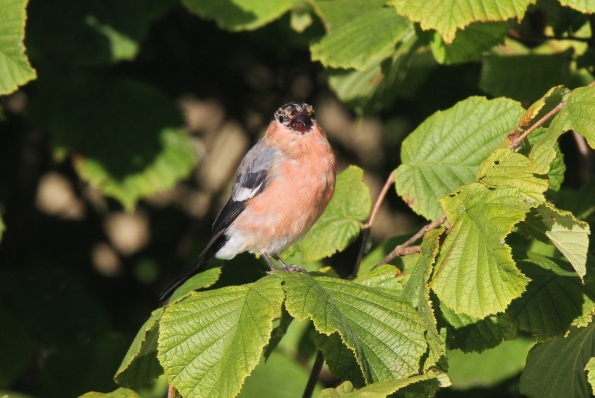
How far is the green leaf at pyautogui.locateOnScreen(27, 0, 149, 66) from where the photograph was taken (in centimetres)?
494

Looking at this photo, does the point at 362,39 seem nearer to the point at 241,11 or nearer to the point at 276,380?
the point at 241,11

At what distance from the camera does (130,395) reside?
2541 mm

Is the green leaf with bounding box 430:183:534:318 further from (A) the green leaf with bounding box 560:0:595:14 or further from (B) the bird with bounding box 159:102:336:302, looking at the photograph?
(B) the bird with bounding box 159:102:336:302

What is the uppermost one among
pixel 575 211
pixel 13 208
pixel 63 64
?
pixel 63 64

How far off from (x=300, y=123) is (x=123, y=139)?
1741 millimetres

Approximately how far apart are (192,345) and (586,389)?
1.43m

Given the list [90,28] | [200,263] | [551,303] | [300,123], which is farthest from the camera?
[90,28]

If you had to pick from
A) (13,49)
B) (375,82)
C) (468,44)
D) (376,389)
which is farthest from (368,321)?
(375,82)

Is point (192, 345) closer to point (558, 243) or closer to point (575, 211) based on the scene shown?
point (558, 243)

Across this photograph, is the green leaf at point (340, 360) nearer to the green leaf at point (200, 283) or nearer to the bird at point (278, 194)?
the green leaf at point (200, 283)

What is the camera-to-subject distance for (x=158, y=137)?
226 inches

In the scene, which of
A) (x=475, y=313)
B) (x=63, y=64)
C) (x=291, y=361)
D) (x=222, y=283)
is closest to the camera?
(x=475, y=313)

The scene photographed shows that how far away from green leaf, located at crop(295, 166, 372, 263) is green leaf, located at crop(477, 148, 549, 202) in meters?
0.87

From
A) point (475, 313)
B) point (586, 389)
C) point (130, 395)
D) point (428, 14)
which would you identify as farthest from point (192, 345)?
point (428, 14)
